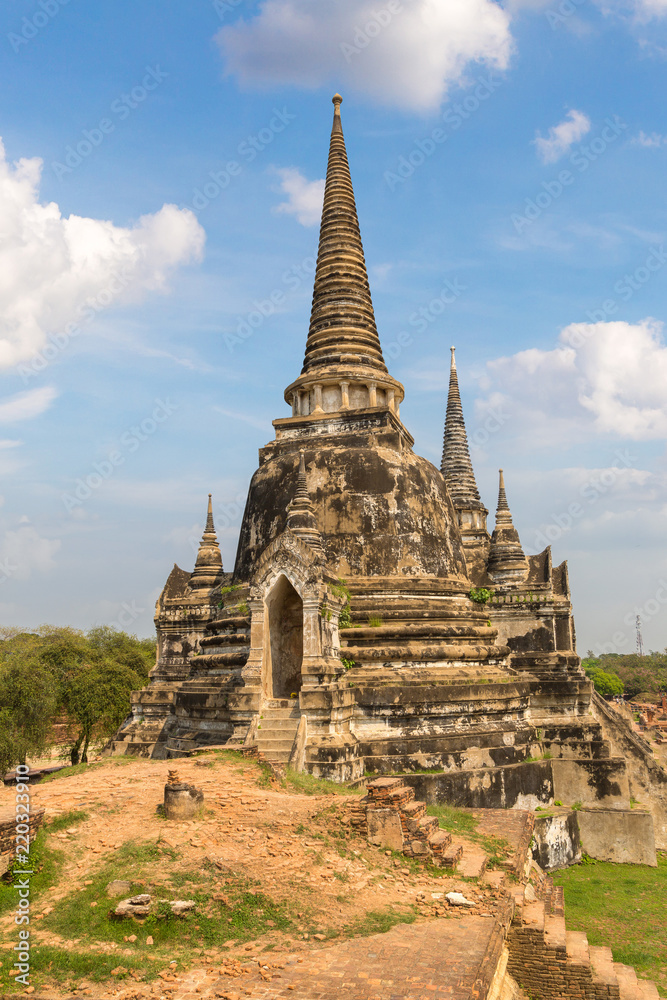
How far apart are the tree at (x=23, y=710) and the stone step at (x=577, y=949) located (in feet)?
84.5

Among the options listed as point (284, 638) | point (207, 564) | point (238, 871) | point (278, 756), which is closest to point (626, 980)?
point (238, 871)

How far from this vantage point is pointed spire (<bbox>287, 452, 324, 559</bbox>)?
18.2 meters

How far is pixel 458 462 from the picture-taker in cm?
3816

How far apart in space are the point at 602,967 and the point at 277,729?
7.38m

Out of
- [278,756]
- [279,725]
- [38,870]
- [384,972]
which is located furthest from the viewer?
[279,725]

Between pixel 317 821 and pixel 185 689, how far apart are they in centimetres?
914

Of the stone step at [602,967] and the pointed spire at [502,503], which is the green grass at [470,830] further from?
the pointed spire at [502,503]

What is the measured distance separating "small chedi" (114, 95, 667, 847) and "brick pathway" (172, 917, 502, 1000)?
6.39 m

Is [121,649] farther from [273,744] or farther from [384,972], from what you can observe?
[384,972]

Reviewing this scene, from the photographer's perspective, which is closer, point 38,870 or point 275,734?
point 38,870

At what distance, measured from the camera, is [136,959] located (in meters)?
8.10

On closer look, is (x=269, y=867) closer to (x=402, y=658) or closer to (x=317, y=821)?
(x=317, y=821)

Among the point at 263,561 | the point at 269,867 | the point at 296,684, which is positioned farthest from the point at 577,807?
the point at 269,867

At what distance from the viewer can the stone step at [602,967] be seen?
436 inches
